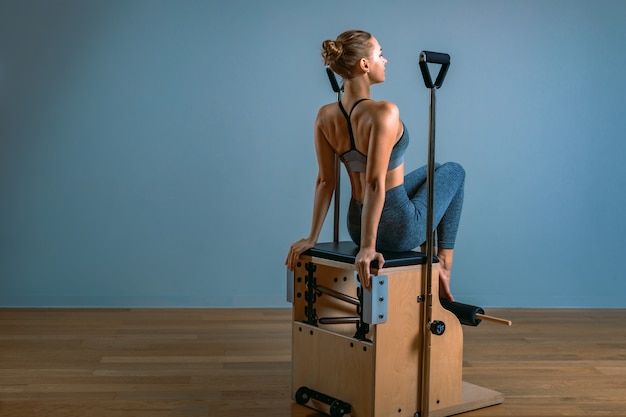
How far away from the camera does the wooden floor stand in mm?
3316

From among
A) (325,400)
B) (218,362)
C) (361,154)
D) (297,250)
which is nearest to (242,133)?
(218,362)

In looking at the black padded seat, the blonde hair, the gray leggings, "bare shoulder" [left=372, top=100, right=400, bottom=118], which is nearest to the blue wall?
the gray leggings

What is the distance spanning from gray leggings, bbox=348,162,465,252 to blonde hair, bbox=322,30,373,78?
500 mm

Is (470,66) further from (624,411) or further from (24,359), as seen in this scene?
(24,359)

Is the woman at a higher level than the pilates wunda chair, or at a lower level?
higher

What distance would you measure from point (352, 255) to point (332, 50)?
740mm

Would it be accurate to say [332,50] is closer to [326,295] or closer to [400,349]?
[326,295]

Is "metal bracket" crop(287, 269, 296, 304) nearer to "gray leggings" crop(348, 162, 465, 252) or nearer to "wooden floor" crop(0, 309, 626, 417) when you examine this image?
"gray leggings" crop(348, 162, 465, 252)

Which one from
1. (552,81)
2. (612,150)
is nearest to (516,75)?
(552,81)

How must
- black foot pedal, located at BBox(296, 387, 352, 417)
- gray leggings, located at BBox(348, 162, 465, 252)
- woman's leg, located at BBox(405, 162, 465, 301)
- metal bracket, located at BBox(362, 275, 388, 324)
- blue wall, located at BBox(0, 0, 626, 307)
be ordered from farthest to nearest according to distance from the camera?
blue wall, located at BBox(0, 0, 626, 307) → woman's leg, located at BBox(405, 162, 465, 301) → gray leggings, located at BBox(348, 162, 465, 252) → black foot pedal, located at BBox(296, 387, 352, 417) → metal bracket, located at BBox(362, 275, 388, 324)

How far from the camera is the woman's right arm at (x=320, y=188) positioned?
3328 millimetres

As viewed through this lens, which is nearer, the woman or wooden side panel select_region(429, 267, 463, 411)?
the woman

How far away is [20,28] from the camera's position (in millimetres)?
5016

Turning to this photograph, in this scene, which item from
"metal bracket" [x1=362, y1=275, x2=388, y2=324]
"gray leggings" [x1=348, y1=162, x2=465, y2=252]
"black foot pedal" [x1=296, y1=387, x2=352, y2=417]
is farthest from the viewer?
"gray leggings" [x1=348, y1=162, x2=465, y2=252]
